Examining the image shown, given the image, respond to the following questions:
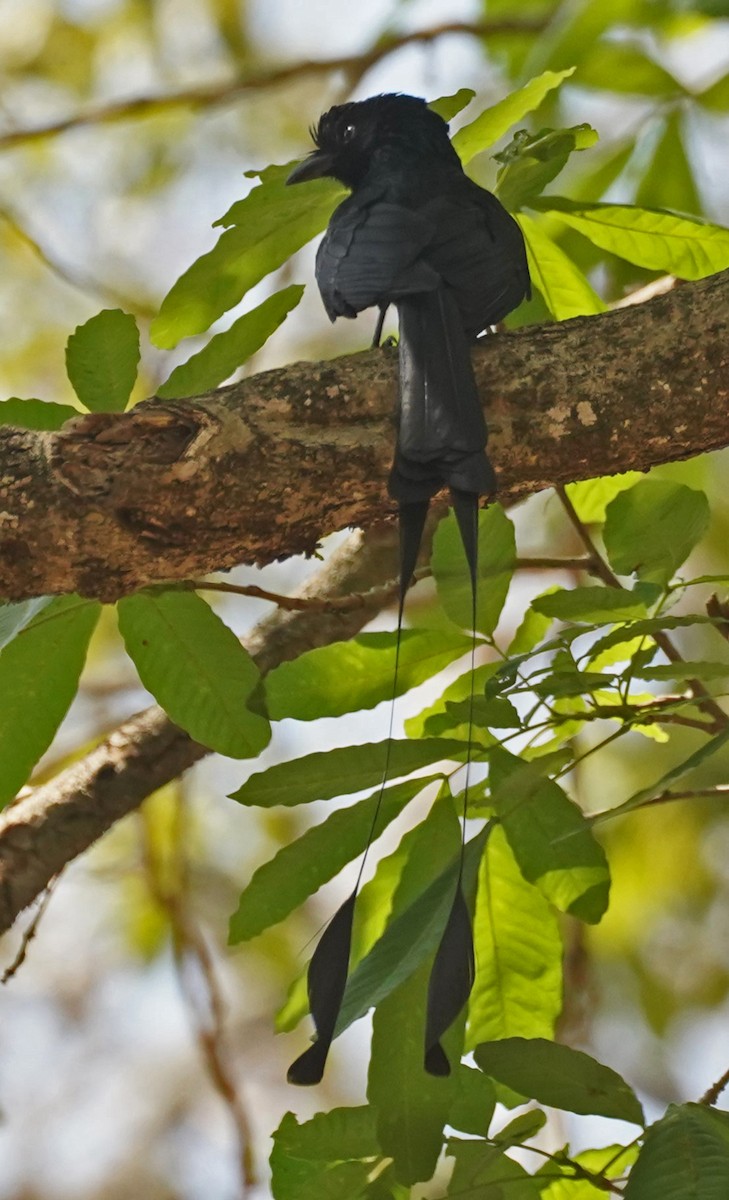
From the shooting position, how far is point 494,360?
4.63ft

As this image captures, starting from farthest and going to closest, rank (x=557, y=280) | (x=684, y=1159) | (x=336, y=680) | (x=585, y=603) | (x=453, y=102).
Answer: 1. (x=557, y=280)
2. (x=453, y=102)
3. (x=336, y=680)
4. (x=585, y=603)
5. (x=684, y=1159)

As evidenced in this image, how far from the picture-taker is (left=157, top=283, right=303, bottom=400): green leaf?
1.47 meters

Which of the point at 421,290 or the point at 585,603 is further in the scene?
the point at 421,290

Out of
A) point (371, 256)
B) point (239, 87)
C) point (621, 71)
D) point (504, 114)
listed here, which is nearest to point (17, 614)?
point (371, 256)

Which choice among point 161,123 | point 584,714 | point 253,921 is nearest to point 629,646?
point 584,714

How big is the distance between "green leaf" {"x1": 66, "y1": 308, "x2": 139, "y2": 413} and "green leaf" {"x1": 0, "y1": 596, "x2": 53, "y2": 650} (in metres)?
0.24

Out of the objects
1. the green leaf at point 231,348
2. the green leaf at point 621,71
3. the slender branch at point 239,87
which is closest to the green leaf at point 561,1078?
the green leaf at point 231,348

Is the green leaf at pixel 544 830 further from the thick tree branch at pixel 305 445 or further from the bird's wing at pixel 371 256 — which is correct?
the bird's wing at pixel 371 256

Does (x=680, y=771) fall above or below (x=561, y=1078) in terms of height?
above

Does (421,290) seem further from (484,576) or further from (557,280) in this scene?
(557,280)

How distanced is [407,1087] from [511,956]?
0.28 meters

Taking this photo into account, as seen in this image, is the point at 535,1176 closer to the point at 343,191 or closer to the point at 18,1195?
the point at 343,191

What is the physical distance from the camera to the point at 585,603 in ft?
4.23

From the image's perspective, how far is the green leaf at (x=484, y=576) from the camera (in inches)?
56.5
